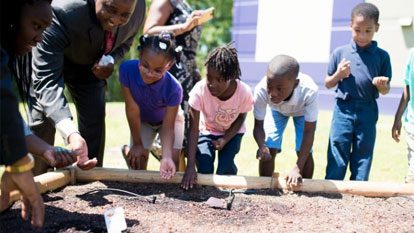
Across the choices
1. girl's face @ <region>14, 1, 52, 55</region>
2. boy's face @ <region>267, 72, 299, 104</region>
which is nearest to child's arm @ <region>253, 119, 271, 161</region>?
boy's face @ <region>267, 72, 299, 104</region>

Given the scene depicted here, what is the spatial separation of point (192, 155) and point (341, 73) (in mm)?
1294

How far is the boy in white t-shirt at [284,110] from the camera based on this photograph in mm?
3474

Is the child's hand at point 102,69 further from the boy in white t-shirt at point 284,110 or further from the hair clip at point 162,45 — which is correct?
the boy in white t-shirt at point 284,110

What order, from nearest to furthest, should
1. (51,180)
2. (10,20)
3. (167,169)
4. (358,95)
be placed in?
(10,20) < (51,180) < (167,169) < (358,95)

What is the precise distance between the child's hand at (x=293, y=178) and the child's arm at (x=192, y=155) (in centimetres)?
63

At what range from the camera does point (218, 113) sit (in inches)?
150

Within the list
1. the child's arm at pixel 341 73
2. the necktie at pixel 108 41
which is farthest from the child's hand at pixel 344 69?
the necktie at pixel 108 41

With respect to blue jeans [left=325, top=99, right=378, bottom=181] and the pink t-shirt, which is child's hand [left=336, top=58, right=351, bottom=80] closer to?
blue jeans [left=325, top=99, right=378, bottom=181]

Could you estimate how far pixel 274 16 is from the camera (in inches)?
366

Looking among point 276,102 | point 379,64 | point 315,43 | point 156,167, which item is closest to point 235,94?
point 276,102

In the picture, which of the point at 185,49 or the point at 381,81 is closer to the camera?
the point at 381,81

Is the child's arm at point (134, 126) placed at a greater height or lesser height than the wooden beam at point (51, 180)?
greater

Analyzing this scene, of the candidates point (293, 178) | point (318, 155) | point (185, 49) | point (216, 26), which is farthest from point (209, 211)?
point (216, 26)

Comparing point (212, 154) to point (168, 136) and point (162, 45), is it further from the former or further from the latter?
point (162, 45)
